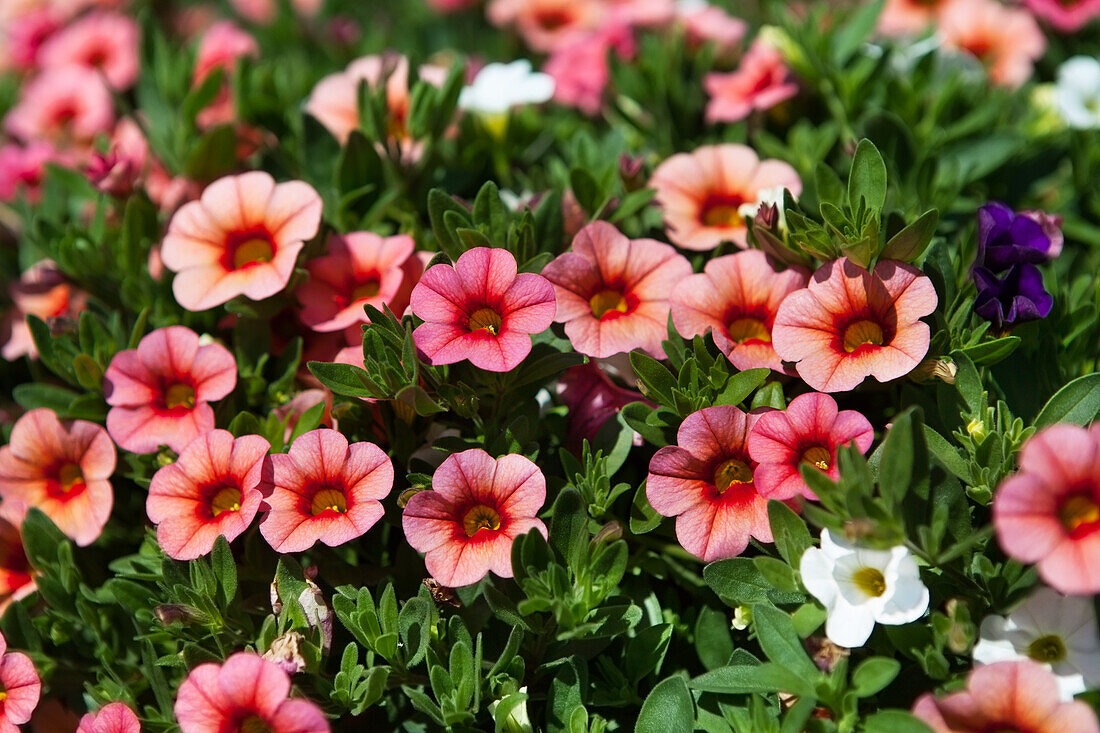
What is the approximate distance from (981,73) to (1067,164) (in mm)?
391

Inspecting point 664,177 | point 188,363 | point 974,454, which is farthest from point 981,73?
point 188,363

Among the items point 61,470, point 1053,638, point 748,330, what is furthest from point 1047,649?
point 61,470

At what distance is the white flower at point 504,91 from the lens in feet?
8.71

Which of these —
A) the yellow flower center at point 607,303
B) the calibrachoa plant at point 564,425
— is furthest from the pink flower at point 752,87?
the yellow flower center at point 607,303

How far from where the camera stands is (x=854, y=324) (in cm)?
185

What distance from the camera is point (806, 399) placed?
1699 millimetres

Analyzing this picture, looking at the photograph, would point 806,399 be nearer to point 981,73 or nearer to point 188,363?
point 188,363

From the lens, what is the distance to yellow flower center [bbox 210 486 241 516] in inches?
75.5

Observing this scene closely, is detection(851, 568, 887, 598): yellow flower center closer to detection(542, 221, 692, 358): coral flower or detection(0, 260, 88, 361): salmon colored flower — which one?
detection(542, 221, 692, 358): coral flower

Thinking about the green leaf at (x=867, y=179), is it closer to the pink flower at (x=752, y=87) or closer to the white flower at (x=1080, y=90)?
the pink flower at (x=752, y=87)

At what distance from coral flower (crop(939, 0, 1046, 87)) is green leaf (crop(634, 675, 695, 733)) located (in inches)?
88.6

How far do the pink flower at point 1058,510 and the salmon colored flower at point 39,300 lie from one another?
2.23 meters

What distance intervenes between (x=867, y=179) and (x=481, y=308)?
0.80 meters

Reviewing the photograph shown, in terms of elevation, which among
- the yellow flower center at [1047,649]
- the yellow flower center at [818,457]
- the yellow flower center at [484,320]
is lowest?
the yellow flower center at [1047,649]
